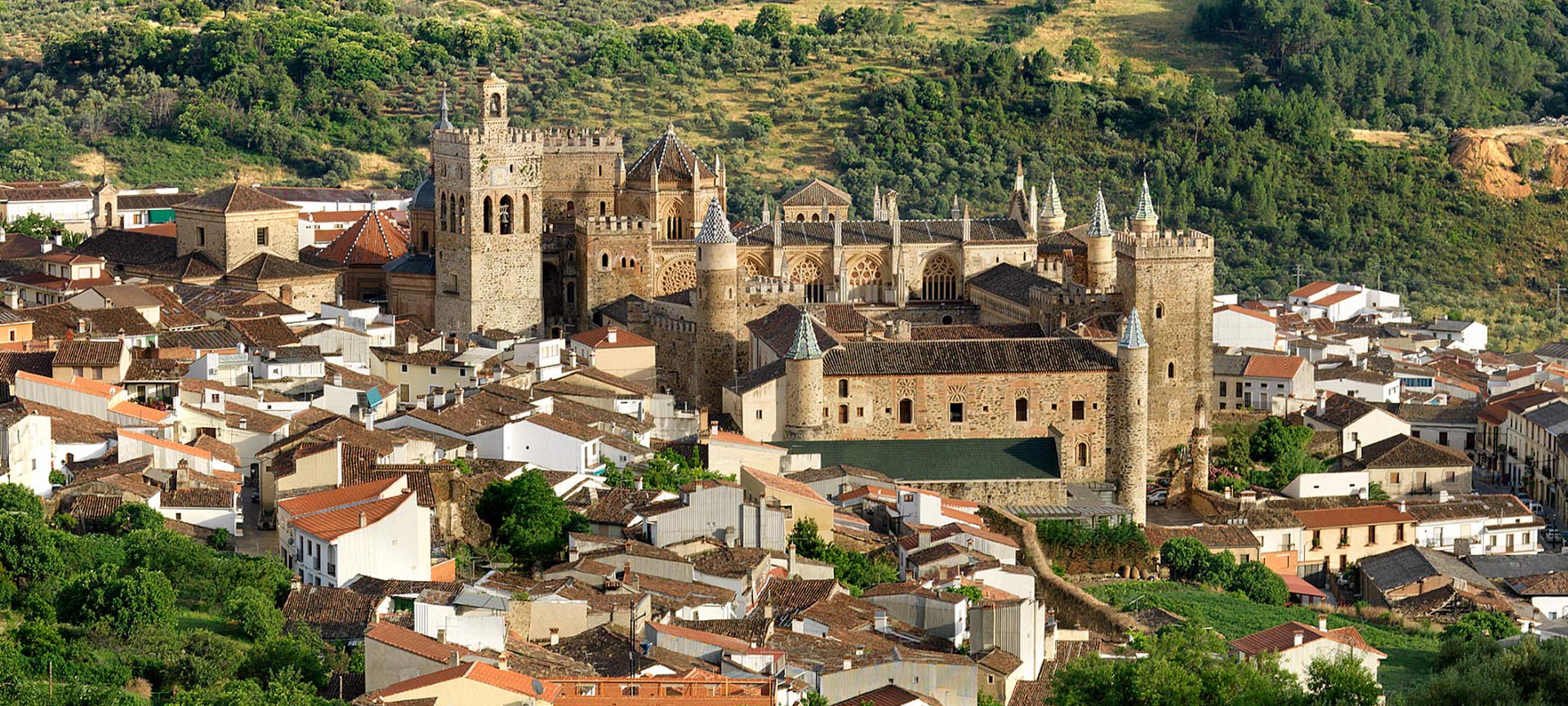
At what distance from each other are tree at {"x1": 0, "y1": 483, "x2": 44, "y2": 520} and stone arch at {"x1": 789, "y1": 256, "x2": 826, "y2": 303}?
2258cm

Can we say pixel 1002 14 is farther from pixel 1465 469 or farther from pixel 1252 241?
pixel 1465 469

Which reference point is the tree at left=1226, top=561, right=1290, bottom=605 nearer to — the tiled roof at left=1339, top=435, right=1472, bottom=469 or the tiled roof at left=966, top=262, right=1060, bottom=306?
the tiled roof at left=1339, top=435, right=1472, bottom=469

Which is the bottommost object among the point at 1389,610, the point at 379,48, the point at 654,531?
the point at 1389,610

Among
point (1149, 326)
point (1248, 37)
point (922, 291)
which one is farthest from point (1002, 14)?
point (1149, 326)

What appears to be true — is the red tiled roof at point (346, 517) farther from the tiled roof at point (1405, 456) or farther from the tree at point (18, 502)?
the tiled roof at point (1405, 456)

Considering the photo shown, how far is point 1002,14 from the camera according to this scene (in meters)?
103

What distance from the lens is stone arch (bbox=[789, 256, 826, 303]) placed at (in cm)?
5425

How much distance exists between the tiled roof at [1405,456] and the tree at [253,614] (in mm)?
26286

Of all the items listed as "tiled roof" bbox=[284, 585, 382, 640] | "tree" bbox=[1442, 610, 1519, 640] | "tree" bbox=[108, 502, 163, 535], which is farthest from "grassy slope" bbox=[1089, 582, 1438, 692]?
"tree" bbox=[108, 502, 163, 535]

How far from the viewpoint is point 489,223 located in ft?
172

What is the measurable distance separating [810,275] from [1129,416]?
1049 cm

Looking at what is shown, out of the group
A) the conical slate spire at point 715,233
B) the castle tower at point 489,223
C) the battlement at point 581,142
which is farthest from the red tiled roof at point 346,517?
the battlement at point 581,142

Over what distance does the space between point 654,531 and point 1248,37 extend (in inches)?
2651

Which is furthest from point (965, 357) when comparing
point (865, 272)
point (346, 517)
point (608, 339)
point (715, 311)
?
point (346, 517)
